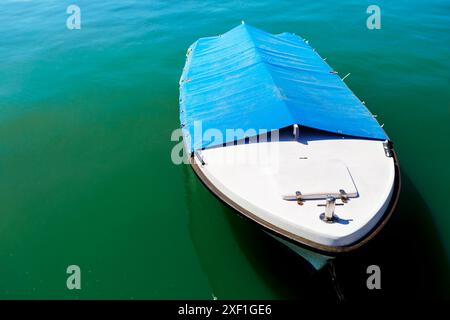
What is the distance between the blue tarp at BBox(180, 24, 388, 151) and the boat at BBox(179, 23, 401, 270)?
0.14 ft

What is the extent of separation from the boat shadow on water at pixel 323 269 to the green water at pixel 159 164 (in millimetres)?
37

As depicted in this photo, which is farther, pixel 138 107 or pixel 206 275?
pixel 138 107

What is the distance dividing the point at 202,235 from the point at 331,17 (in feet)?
66.4

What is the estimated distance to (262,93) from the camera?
13.1 meters

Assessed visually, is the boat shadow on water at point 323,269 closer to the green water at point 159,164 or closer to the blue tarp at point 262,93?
the green water at point 159,164

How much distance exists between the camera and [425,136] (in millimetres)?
15430

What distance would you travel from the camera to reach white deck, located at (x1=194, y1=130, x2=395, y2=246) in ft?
30.3
